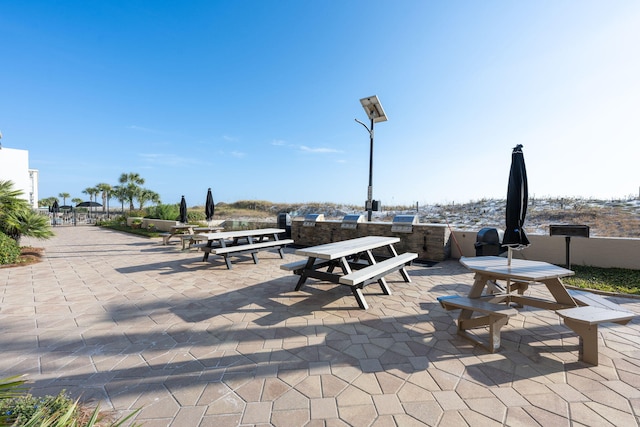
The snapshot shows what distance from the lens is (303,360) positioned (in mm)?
2332

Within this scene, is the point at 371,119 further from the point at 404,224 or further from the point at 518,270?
the point at 518,270

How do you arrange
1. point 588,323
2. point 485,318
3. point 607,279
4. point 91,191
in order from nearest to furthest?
point 588,323, point 485,318, point 607,279, point 91,191

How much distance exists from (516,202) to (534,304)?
1216mm

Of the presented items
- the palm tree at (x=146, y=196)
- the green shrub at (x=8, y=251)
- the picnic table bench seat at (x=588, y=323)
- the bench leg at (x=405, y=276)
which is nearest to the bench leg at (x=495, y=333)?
the picnic table bench seat at (x=588, y=323)

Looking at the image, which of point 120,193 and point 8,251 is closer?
point 8,251

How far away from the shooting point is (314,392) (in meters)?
1.91

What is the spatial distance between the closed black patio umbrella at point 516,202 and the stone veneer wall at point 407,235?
3.89 meters

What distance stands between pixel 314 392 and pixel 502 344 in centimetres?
205

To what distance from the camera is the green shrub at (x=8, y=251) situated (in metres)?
6.13

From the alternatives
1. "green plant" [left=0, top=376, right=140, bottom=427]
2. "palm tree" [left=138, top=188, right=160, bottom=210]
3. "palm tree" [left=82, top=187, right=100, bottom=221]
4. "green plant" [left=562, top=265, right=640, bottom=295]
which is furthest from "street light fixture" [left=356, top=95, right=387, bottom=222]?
"palm tree" [left=82, top=187, right=100, bottom=221]

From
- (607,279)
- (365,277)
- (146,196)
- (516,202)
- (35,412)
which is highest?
(146,196)

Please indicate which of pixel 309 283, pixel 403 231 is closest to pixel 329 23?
pixel 403 231

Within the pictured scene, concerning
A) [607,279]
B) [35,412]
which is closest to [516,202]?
[607,279]

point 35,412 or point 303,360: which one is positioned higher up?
point 35,412
